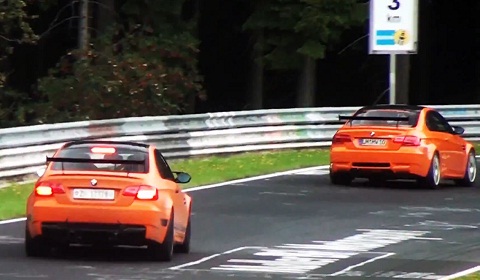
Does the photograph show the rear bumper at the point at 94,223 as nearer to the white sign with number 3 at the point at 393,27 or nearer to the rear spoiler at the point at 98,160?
the rear spoiler at the point at 98,160

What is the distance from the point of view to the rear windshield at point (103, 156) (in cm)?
1423

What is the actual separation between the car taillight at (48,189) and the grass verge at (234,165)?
18.2 feet

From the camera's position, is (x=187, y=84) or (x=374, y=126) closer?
(x=374, y=126)

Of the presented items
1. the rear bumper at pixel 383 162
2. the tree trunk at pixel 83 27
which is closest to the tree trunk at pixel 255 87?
the tree trunk at pixel 83 27

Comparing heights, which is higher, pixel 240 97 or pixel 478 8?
pixel 478 8

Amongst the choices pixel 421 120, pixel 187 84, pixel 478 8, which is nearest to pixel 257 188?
pixel 421 120

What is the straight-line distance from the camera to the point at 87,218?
541 inches

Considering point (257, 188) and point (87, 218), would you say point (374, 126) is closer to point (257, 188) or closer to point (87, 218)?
point (257, 188)

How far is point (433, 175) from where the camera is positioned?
22.8m

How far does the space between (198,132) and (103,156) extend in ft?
40.3

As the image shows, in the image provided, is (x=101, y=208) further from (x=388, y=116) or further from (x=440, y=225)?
(x=388, y=116)

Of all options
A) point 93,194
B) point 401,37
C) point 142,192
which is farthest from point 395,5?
point 93,194

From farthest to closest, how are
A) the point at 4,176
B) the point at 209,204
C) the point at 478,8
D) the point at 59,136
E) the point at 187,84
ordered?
the point at 478,8, the point at 187,84, the point at 59,136, the point at 4,176, the point at 209,204

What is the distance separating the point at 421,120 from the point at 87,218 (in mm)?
10498
